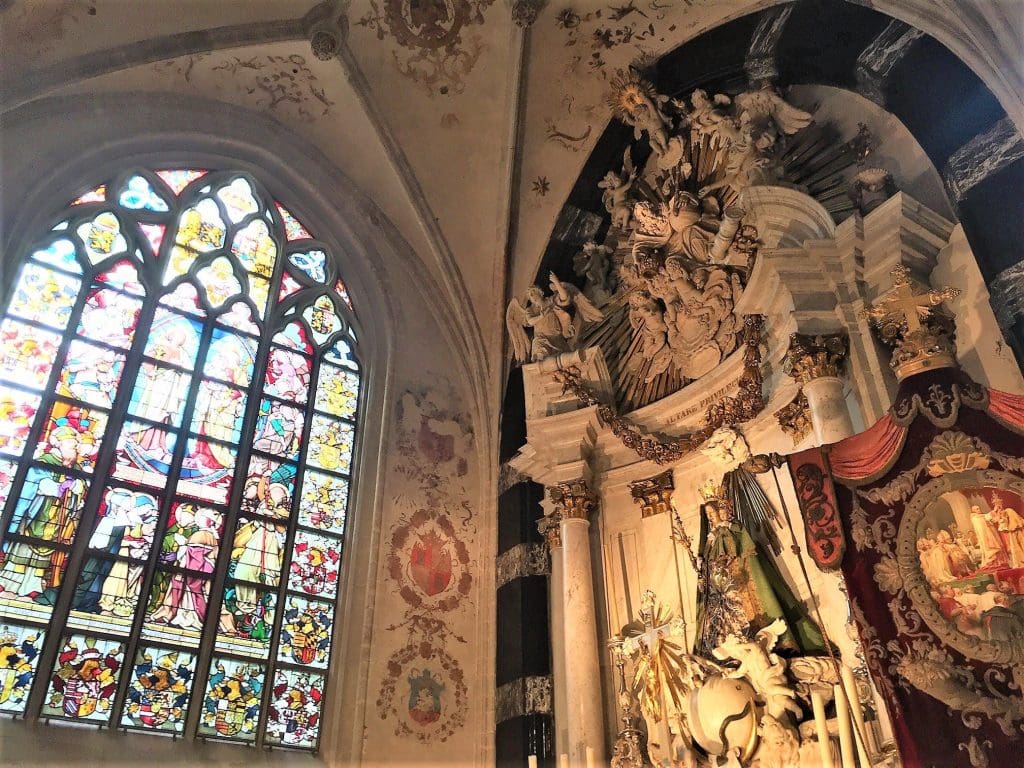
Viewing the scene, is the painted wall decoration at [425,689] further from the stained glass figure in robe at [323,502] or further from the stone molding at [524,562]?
the stained glass figure in robe at [323,502]

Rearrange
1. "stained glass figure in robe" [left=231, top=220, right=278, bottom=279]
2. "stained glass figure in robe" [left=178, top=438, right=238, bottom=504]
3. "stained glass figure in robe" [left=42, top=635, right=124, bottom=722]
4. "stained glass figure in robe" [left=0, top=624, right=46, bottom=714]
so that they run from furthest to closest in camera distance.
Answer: "stained glass figure in robe" [left=231, top=220, right=278, bottom=279] → "stained glass figure in robe" [left=178, top=438, right=238, bottom=504] → "stained glass figure in robe" [left=42, top=635, right=124, bottom=722] → "stained glass figure in robe" [left=0, top=624, right=46, bottom=714]

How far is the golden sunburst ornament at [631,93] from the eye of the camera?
7977 mm

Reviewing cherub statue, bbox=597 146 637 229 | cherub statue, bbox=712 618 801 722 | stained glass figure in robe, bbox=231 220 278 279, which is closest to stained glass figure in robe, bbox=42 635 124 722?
stained glass figure in robe, bbox=231 220 278 279

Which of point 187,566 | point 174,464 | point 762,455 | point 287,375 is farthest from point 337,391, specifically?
point 762,455

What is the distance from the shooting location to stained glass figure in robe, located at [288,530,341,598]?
24.7 ft

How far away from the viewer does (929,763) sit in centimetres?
410

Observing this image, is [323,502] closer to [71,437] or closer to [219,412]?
[219,412]

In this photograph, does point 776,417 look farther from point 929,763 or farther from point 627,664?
point 929,763

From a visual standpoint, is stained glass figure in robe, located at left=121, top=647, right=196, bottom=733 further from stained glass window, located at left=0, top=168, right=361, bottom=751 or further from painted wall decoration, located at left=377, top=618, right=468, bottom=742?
painted wall decoration, located at left=377, top=618, right=468, bottom=742

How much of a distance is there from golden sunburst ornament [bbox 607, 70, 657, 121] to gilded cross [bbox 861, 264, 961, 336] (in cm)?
380

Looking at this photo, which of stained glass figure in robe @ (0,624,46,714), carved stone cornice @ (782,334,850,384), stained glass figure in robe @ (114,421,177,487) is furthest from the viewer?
stained glass figure in robe @ (114,421,177,487)

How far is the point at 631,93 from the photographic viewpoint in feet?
26.2

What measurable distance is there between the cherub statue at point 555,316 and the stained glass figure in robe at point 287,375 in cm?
218

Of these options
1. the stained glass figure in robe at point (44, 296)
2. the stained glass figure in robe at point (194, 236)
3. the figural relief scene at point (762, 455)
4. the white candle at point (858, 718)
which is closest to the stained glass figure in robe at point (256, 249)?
the stained glass figure in robe at point (194, 236)
